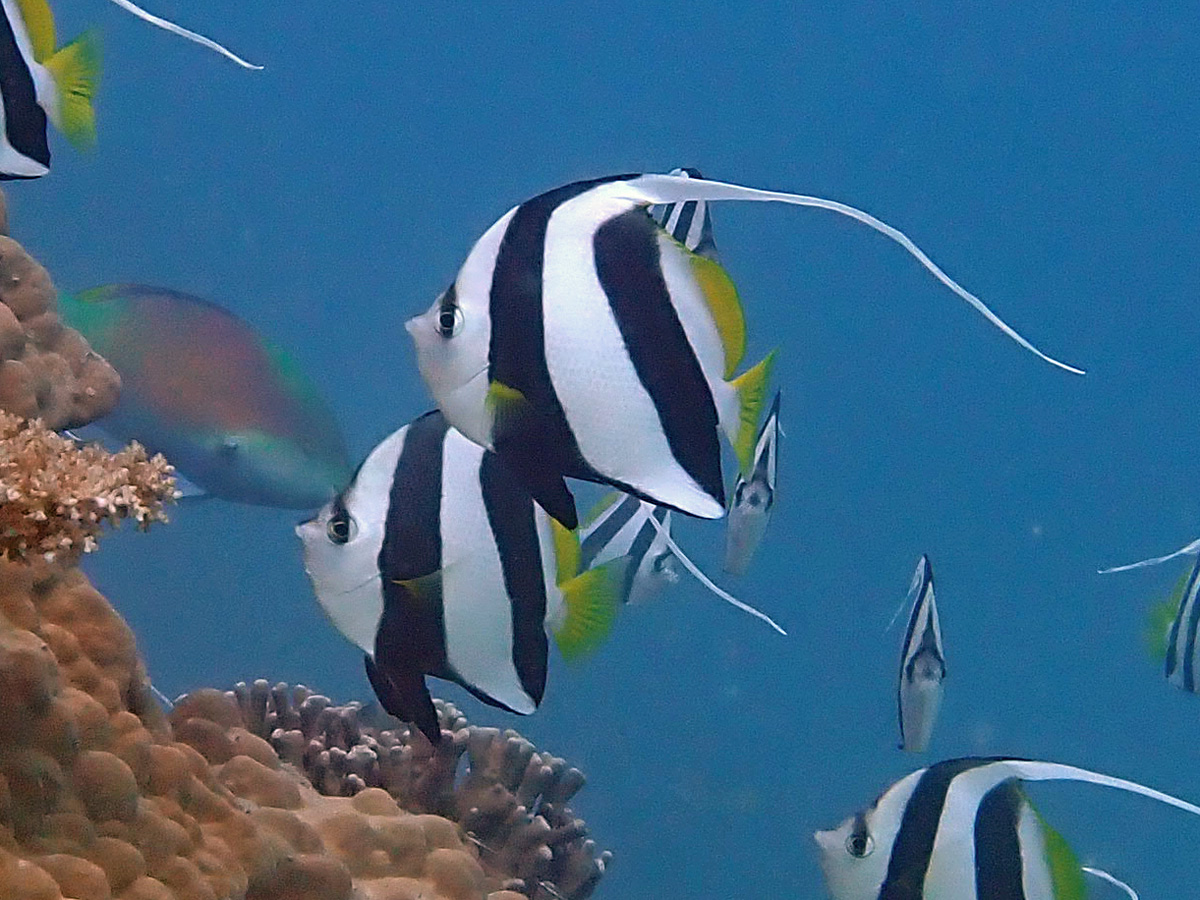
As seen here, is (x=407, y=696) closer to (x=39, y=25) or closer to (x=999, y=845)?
(x=999, y=845)

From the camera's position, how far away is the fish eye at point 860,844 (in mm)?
1679

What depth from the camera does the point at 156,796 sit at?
2.16 meters

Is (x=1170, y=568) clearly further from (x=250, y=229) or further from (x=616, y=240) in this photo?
(x=616, y=240)

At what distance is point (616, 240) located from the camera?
1.34m

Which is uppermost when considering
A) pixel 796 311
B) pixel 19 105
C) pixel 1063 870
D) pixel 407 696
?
pixel 796 311

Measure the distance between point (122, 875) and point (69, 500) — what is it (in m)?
0.67

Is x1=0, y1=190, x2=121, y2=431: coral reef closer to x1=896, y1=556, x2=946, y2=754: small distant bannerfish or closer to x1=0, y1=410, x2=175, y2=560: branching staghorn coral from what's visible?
x1=0, y1=410, x2=175, y2=560: branching staghorn coral

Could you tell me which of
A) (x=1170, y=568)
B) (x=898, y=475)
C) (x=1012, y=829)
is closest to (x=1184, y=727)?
(x=1170, y=568)

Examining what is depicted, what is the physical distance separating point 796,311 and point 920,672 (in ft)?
95.5

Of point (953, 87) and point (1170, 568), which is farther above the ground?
point (953, 87)

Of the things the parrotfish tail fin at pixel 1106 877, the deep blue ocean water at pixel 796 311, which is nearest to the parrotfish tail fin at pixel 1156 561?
the parrotfish tail fin at pixel 1106 877

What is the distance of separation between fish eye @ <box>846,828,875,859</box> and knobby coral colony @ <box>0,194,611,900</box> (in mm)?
1086

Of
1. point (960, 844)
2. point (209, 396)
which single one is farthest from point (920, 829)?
point (209, 396)

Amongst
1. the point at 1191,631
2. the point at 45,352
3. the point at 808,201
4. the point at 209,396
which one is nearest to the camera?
the point at 808,201
